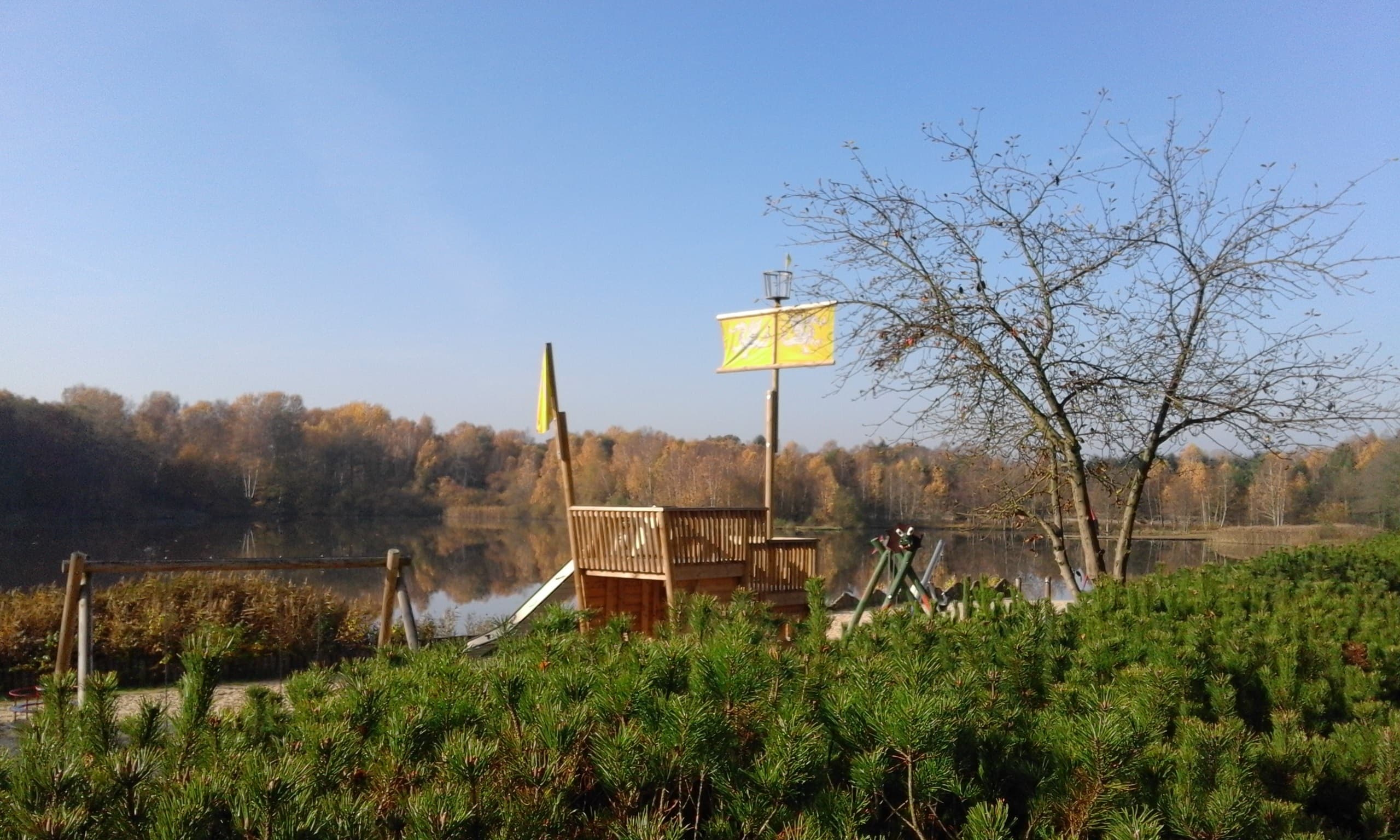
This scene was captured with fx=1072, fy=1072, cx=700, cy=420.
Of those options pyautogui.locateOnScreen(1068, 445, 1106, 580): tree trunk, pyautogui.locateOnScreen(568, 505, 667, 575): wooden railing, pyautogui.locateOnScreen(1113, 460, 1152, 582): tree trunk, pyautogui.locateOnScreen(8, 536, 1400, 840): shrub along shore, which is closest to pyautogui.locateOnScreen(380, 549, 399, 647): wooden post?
pyautogui.locateOnScreen(568, 505, 667, 575): wooden railing

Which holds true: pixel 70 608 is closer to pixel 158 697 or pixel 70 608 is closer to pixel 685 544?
pixel 158 697

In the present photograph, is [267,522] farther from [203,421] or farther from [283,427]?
[203,421]

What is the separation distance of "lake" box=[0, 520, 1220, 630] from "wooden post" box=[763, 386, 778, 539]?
125 inches

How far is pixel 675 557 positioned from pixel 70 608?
232 inches

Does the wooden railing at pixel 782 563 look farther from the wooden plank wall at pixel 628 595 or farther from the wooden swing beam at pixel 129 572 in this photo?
the wooden swing beam at pixel 129 572

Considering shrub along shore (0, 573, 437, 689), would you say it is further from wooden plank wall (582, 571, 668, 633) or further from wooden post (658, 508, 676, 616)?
wooden post (658, 508, 676, 616)

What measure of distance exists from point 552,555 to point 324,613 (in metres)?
30.7

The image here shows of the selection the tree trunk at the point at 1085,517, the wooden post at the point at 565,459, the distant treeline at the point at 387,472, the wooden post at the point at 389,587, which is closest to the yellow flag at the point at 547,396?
the wooden post at the point at 565,459

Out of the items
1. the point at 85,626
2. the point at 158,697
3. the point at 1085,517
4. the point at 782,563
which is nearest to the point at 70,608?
the point at 85,626

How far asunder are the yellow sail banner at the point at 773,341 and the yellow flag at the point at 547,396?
2212 mm

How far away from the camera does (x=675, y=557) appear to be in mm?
12047

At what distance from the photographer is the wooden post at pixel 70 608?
932cm

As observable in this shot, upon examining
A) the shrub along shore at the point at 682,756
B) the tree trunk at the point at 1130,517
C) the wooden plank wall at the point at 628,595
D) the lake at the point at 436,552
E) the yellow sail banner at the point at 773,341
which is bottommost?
the lake at the point at 436,552

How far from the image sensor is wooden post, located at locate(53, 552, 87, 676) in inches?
367
